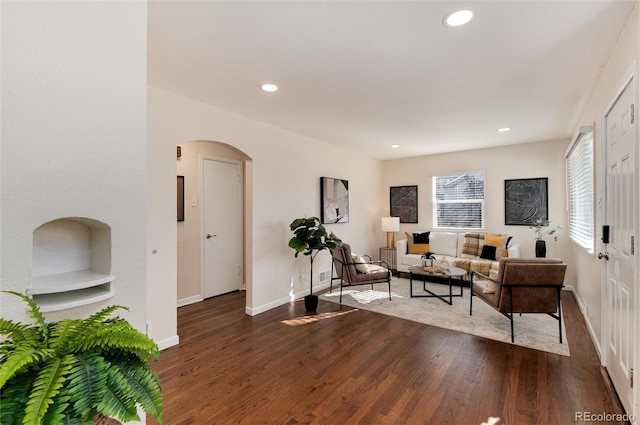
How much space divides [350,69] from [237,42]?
3.04 feet

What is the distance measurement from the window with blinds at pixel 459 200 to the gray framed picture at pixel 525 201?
0.45m

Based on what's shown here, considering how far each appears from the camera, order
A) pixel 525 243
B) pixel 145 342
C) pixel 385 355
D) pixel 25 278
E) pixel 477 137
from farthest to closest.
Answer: pixel 525 243 < pixel 477 137 < pixel 385 355 < pixel 25 278 < pixel 145 342

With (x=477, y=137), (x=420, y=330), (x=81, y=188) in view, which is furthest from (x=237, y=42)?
(x=477, y=137)

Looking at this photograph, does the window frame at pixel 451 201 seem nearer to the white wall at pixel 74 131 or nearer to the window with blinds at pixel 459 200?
the window with blinds at pixel 459 200

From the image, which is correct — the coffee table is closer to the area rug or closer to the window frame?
the area rug

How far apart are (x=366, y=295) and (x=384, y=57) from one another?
11.4 ft

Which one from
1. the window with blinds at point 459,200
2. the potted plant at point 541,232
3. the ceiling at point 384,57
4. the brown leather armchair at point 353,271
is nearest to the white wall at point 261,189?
the ceiling at point 384,57

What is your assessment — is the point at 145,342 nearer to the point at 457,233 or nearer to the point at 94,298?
the point at 94,298

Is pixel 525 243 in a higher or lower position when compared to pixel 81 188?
lower

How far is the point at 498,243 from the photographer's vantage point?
16.3 feet

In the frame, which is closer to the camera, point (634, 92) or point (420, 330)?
point (634, 92)

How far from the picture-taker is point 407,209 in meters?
6.54

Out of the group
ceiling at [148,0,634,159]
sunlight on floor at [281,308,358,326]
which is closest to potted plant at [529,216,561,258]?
ceiling at [148,0,634,159]

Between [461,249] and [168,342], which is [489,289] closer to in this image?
[461,249]
